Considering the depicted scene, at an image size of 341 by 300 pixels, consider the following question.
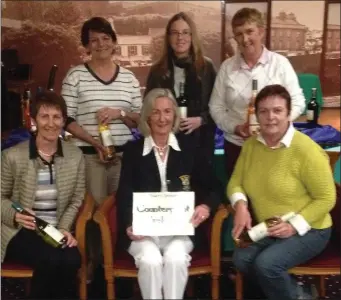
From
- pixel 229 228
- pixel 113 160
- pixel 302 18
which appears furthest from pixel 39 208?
pixel 302 18

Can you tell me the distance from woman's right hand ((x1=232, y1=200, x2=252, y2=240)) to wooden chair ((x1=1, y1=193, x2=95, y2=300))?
2.22 feet

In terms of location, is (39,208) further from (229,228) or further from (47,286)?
(229,228)

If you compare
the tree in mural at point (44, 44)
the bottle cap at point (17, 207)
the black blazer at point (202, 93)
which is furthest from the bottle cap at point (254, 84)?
the tree in mural at point (44, 44)

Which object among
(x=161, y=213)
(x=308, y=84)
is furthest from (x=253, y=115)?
(x=308, y=84)

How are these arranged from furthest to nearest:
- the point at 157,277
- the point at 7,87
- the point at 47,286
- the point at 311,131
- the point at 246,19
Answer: the point at 7,87 → the point at 311,131 → the point at 246,19 → the point at 47,286 → the point at 157,277

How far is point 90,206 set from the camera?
233cm

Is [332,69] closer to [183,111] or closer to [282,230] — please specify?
[183,111]

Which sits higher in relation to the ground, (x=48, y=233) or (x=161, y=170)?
(x=161, y=170)

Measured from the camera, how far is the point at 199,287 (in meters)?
2.60

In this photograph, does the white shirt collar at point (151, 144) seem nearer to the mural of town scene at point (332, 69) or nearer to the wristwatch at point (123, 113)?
the wristwatch at point (123, 113)

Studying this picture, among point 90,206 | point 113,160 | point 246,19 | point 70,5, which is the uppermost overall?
point 70,5

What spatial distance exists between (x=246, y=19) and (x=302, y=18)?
9.38ft

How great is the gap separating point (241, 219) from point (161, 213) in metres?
0.36

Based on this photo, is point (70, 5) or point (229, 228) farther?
point (70, 5)
